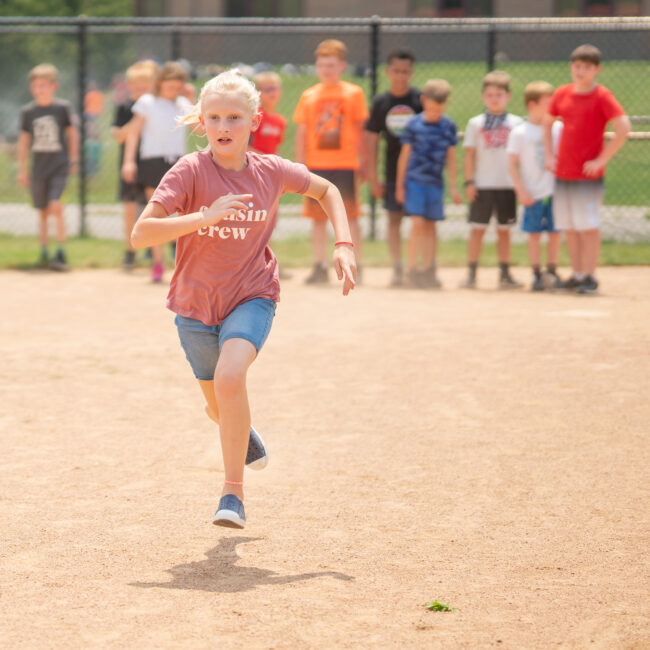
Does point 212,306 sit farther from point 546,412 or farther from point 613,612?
point 546,412

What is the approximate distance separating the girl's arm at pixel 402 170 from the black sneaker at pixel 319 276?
0.95 meters

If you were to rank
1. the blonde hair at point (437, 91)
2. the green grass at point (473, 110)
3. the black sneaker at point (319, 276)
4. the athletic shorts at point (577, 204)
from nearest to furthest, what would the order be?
the athletic shorts at point (577, 204) → the blonde hair at point (437, 91) → the black sneaker at point (319, 276) → the green grass at point (473, 110)

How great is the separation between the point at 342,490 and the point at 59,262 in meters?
7.47

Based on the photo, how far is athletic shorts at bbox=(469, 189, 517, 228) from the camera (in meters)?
10.6

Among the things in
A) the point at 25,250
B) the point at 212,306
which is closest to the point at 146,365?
the point at 212,306

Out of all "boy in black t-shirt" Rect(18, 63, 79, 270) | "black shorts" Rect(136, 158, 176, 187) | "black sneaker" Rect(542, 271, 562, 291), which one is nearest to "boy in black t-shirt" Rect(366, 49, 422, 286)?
"black sneaker" Rect(542, 271, 562, 291)

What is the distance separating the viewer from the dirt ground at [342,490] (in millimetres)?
3572

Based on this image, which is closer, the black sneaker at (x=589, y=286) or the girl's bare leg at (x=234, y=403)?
the girl's bare leg at (x=234, y=403)

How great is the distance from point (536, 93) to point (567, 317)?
7.76ft

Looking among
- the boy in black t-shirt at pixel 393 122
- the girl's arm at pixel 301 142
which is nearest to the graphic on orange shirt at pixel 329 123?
the girl's arm at pixel 301 142

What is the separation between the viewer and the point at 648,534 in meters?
4.39

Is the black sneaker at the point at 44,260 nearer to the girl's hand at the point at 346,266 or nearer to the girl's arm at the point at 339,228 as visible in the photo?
the girl's arm at the point at 339,228

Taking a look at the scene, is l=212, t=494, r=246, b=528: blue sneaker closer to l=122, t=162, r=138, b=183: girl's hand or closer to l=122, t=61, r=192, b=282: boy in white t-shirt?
l=122, t=61, r=192, b=282: boy in white t-shirt

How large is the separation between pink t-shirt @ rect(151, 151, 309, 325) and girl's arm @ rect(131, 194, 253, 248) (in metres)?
0.18
